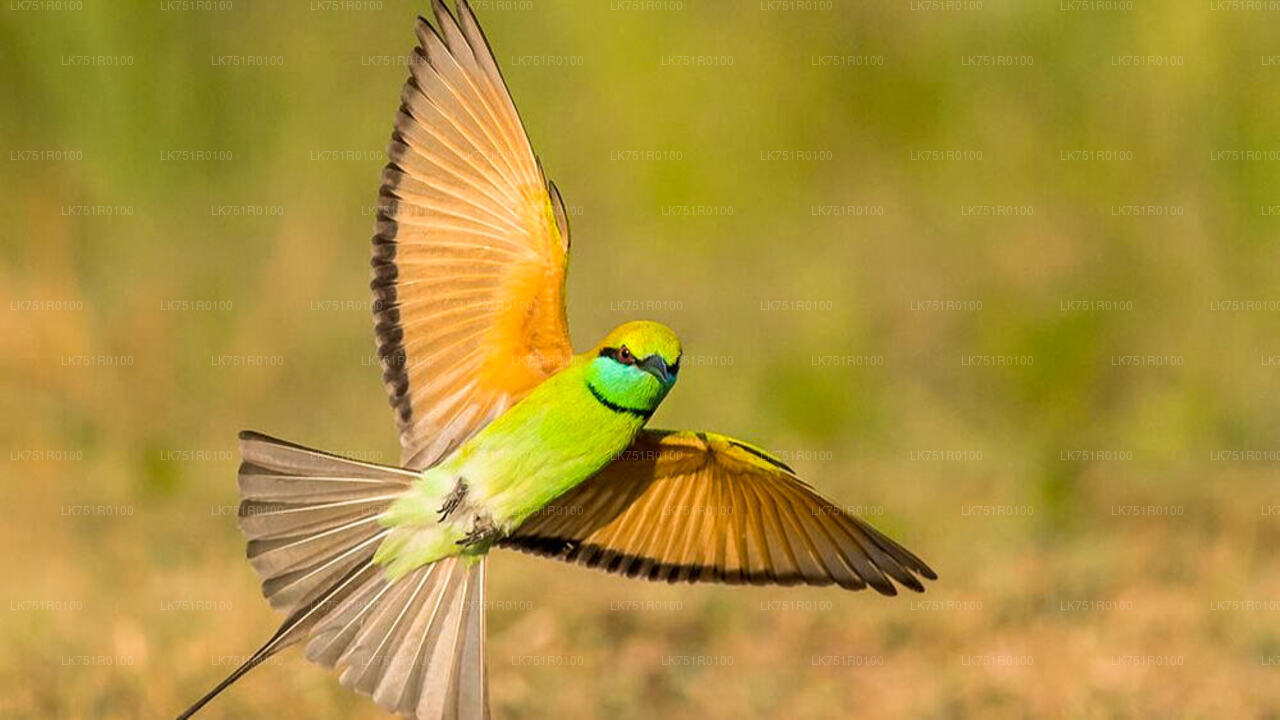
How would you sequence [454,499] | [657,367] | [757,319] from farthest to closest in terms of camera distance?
[757,319], [454,499], [657,367]

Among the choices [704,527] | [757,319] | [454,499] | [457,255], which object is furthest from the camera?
[757,319]

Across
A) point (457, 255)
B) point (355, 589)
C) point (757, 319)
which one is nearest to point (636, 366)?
point (457, 255)

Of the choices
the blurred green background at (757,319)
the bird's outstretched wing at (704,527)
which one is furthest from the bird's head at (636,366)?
the blurred green background at (757,319)

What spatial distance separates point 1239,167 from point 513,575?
→ 3080 mm

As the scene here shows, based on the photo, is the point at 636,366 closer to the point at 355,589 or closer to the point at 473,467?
the point at 473,467

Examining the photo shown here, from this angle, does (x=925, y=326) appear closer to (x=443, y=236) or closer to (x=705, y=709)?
(x=705, y=709)

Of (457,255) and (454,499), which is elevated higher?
(457,255)

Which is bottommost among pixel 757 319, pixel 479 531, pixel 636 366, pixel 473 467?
pixel 757 319

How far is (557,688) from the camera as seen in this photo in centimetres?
474

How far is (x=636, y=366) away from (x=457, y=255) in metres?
0.54

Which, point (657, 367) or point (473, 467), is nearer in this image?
point (657, 367)

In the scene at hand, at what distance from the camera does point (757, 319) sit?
7594 mm

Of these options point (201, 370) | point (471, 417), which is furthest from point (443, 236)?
point (201, 370)

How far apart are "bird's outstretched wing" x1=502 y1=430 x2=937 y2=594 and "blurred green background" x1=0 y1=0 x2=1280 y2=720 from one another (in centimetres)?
61
